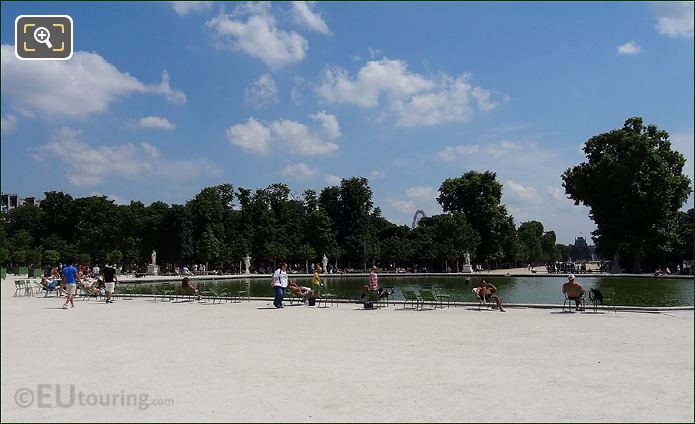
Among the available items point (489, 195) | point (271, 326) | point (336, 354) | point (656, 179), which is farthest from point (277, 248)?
point (336, 354)

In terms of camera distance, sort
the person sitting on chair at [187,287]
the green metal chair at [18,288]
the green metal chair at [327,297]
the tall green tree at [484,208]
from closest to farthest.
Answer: the green metal chair at [327,297] → the person sitting on chair at [187,287] → the green metal chair at [18,288] → the tall green tree at [484,208]

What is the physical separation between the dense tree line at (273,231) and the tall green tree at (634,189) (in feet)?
56.9

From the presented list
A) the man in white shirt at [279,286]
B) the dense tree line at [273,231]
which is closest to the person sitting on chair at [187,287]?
the man in white shirt at [279,286]

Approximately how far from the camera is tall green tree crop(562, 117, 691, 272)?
2144 inches

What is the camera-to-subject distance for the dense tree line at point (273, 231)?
73750 millimetres

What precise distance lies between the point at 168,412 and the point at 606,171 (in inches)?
2220

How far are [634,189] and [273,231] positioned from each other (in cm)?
4466

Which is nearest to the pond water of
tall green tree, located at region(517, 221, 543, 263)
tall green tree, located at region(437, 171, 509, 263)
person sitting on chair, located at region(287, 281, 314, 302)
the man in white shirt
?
person sitting on chair, located at region(287, 281, 314, 302)

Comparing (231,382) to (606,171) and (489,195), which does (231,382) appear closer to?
(606,171)

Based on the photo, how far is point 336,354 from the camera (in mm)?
10484

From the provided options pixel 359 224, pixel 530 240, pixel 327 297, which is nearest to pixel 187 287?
pixel 327 297

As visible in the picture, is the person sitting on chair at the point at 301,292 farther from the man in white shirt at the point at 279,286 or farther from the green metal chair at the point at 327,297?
the man in white shirt at the point at 279,286

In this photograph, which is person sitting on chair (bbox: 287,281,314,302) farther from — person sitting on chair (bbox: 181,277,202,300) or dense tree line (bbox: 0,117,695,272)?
dense tree line (bbox: 0,117,695,272)

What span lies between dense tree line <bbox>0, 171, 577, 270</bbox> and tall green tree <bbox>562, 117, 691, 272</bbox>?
56.9 ft
